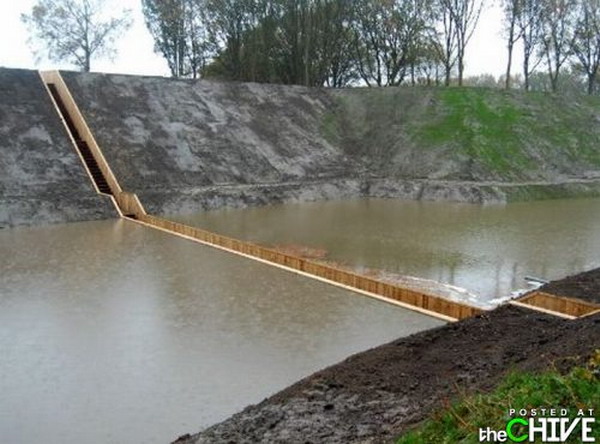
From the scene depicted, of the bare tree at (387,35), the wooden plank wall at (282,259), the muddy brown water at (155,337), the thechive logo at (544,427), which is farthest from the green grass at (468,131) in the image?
the thechive logo at (544,427)

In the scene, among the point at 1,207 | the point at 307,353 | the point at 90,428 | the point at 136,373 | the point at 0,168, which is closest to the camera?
the point at 90,428

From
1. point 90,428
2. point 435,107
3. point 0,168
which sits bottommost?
point 90,428

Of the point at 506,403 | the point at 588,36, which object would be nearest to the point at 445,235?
the point at 506,403

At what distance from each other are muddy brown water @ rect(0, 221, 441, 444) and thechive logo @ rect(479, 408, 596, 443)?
3197 mm

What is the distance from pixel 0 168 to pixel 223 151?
8.89m

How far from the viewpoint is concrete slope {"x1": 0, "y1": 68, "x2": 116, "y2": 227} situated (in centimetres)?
1902

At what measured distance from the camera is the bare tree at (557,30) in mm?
37884

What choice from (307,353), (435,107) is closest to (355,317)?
(307,353)

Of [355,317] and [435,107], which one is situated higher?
[435,107]

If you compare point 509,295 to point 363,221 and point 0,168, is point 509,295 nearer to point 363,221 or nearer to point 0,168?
point 363,221

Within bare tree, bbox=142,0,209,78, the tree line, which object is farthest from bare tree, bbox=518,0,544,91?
bare tree, bbox=142,0,209,78

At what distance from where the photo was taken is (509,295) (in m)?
10.8

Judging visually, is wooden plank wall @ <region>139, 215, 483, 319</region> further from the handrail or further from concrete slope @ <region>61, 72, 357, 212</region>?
concrete slope @ <region>61, 72, 357, 212</region>

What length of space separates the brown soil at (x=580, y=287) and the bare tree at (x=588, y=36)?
34.4 meters
